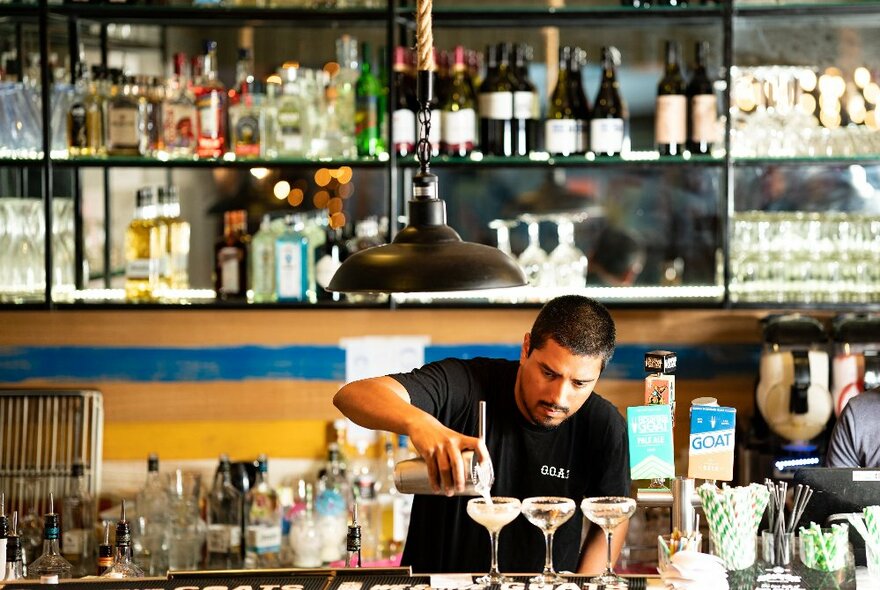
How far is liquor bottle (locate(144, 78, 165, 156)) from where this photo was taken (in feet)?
12.4

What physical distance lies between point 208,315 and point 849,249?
6.84 feet

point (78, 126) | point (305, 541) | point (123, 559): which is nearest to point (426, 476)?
point (123, 559)

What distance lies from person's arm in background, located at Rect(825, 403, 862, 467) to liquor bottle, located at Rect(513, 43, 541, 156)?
1320 mm

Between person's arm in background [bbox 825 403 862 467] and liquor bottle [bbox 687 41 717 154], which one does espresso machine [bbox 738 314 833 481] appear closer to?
person's arm in background [bbox 825 403 862 467]

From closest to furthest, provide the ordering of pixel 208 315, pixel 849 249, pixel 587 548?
pixel 587 548
pixel 849 249
pixel 208 315

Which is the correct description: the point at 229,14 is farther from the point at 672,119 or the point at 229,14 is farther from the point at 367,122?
the point at 672,119

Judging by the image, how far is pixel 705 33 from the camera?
4020 millimetres

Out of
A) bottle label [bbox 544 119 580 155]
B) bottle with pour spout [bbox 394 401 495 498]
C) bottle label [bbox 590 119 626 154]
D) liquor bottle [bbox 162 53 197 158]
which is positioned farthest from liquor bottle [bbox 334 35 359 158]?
bottle with pour spout [bbox 394 401 495 498]

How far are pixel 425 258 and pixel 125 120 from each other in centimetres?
192

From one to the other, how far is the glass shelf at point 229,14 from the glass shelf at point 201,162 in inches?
17.3

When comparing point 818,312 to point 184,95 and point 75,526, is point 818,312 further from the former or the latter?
point 75,526

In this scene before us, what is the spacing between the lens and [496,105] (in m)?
3.76

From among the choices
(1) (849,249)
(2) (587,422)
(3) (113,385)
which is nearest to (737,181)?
(1) (849,249)

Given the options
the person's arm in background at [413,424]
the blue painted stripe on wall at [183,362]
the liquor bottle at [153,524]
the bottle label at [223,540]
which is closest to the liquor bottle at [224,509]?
the bottle label at [223,540]
